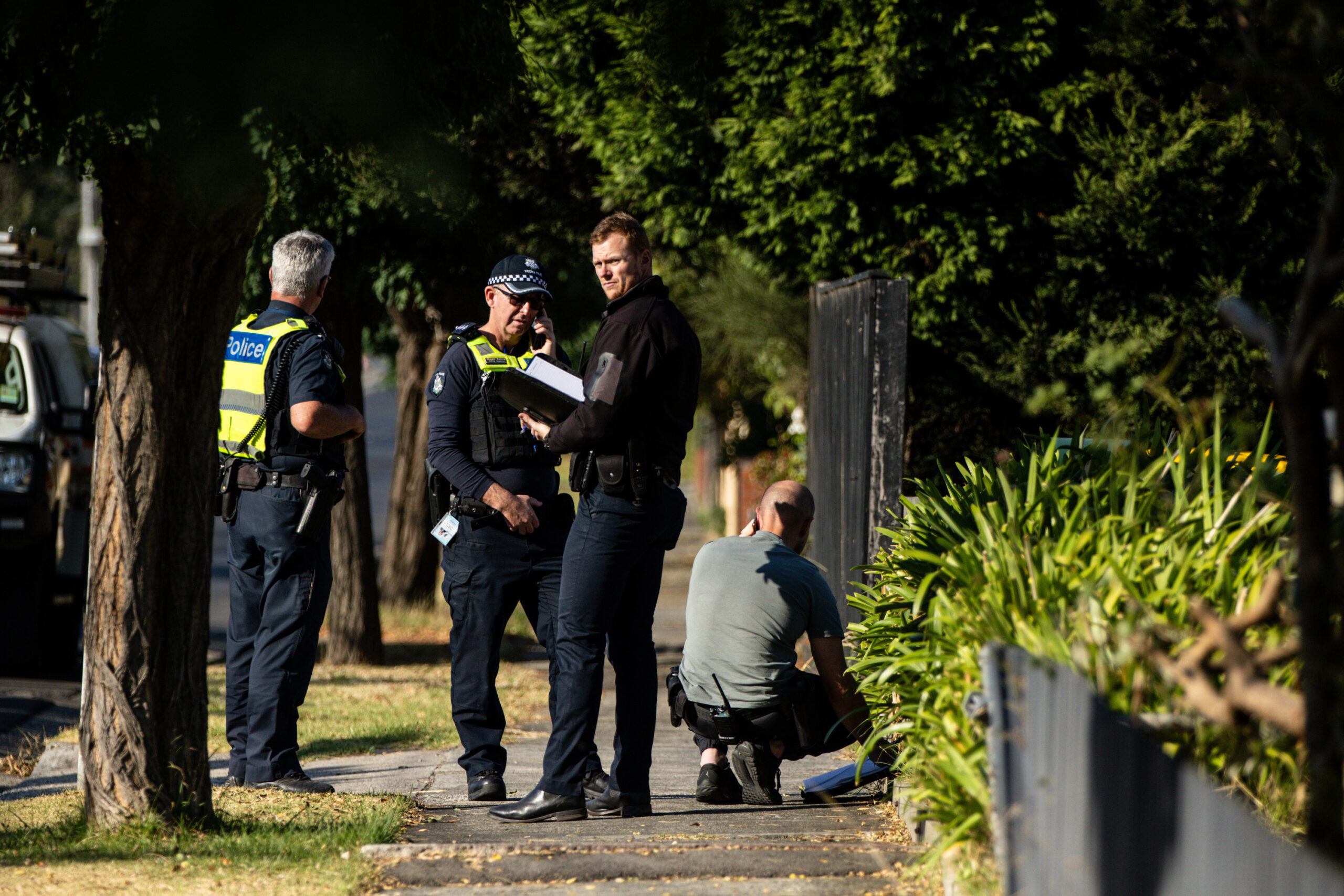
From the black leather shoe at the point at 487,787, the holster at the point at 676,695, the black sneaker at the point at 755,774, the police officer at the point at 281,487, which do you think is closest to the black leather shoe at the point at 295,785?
the police officer at the point at 281,487

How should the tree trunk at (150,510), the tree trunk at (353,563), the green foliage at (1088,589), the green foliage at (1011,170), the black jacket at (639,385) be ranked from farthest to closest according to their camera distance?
the tree trunk at (353,563) < the green foliage at (1011,170) < the black jacket at (639,385) < the tree trunk at (150,510) < the green foliage at (1088,589)

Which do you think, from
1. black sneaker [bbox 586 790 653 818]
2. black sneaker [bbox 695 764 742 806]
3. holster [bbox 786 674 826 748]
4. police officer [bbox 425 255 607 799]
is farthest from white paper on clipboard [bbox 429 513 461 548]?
holster [bbox 786 674 826 748]

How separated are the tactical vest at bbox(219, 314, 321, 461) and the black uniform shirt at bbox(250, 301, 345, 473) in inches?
0.7

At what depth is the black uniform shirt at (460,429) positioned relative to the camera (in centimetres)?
497

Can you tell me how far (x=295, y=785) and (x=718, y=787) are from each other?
4.82 feet

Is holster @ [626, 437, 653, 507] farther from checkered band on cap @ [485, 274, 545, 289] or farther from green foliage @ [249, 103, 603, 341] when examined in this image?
green foliage @ [249, 103, 603, 341]

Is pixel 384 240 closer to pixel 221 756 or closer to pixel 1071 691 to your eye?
pixel 221 756

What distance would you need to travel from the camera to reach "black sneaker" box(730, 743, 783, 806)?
16.1ft

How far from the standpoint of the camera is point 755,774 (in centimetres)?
492

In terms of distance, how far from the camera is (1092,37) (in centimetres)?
816

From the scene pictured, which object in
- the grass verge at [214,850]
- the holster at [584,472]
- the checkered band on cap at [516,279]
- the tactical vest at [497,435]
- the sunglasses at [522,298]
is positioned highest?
the checkered band on cap at [516,279]

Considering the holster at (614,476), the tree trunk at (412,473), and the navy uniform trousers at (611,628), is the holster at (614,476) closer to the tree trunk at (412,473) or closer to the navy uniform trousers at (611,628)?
the navy uniform trousers at (611,628)

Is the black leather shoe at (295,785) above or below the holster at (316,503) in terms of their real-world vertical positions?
below

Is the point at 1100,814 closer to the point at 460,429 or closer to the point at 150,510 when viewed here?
the point at 150,510
